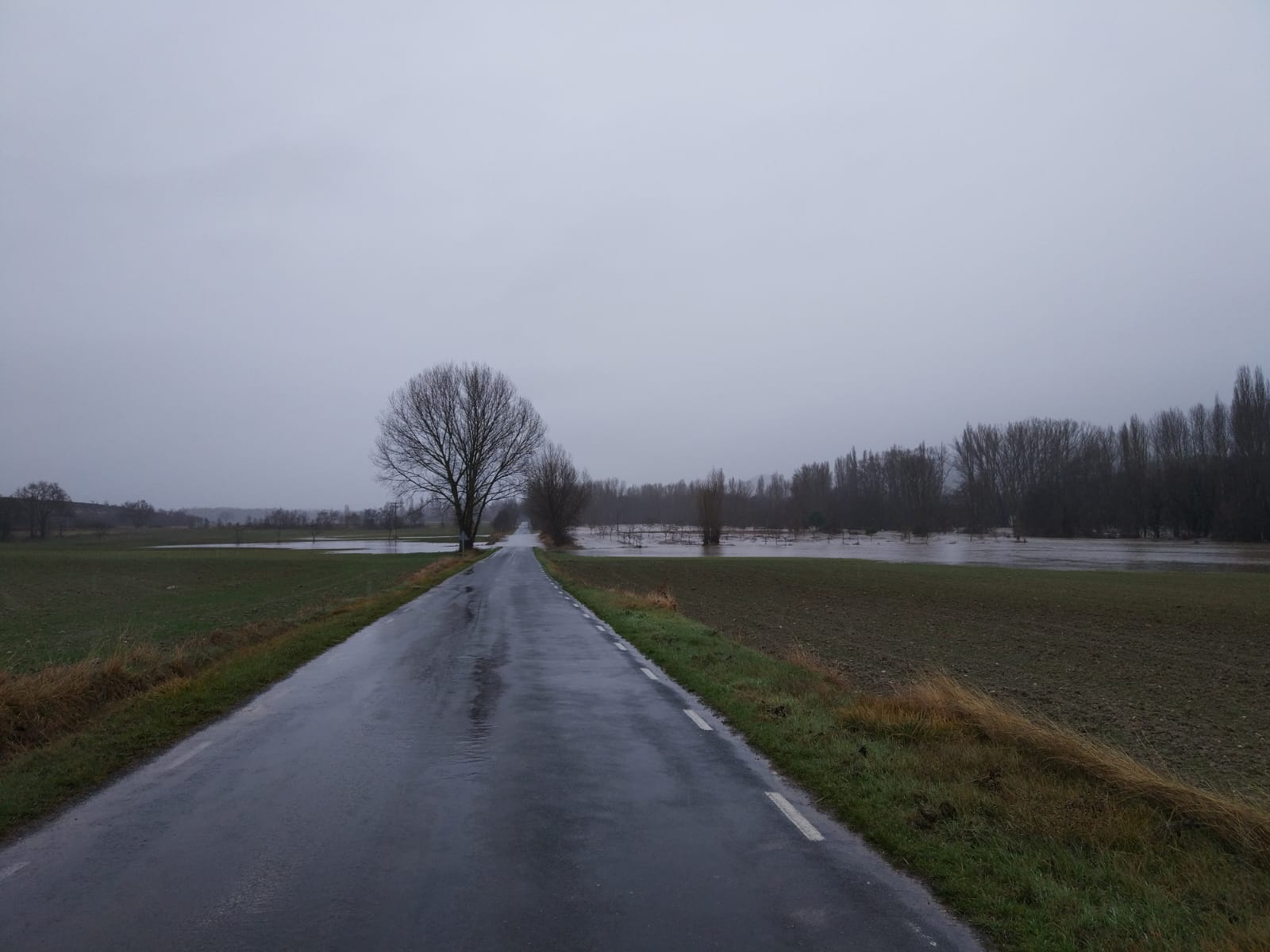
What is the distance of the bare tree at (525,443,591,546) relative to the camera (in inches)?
3541

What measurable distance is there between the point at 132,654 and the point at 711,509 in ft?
287

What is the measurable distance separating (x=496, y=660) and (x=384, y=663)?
5.97ft

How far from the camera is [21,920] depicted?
4012mm

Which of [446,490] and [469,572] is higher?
[446,490]

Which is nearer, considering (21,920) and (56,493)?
(21,920)

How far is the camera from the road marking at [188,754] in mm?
7029

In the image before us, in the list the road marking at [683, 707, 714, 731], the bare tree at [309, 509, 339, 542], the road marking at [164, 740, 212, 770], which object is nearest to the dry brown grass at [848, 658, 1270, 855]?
the road marking at [683, 707, 714, 731]

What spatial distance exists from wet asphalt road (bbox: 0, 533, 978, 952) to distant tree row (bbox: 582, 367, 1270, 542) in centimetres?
8999

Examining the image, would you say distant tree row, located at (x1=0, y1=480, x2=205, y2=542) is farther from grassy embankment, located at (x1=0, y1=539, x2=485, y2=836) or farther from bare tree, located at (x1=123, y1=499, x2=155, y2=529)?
grassy embankment, located at (x1=0, y1=539, x2=485, y2=836)

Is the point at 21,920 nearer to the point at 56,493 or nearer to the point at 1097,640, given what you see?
the point at 1097,640

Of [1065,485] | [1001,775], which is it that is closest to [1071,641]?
[1001,775]

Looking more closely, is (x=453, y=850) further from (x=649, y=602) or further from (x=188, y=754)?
(x=649, y=602)

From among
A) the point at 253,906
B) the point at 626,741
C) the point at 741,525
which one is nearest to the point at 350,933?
the point at 253,906

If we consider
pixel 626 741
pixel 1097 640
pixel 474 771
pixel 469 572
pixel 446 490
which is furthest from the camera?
pixel 446 490
